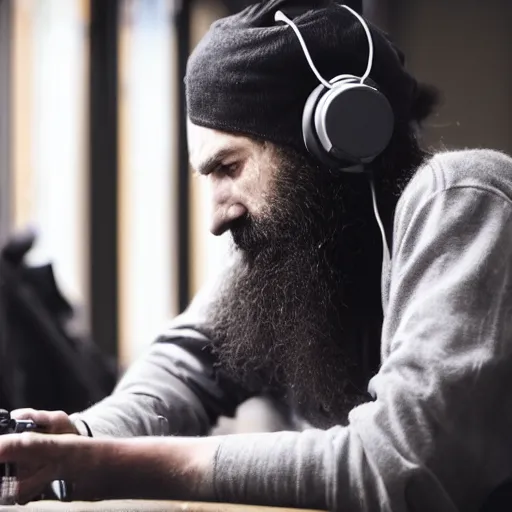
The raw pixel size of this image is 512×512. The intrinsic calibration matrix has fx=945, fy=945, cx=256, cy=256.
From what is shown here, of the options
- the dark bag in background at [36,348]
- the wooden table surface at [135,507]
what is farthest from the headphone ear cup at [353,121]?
the dark bag in background at [36,348]

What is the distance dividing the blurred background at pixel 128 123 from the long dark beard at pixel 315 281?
4.57ft

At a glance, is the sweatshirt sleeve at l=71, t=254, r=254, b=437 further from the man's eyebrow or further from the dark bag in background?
the dark bag in background

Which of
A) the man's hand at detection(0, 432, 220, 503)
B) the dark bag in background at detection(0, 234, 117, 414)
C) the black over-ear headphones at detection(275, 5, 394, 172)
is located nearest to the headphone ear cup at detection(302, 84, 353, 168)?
the black over-ear headphones at detection(275, 5, 394, 172)

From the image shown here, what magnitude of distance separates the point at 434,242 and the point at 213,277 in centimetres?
53

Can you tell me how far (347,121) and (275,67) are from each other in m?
0.14

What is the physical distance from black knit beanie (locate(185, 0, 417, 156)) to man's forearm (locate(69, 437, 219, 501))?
1.48ft

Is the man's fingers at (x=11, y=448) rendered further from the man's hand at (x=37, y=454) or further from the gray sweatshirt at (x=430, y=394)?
the gray sweatshirt at (x=430, y=394)

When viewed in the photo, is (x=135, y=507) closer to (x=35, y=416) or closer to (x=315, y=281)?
(x=35, y=416)

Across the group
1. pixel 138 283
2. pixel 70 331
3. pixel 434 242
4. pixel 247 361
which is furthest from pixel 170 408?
pixel 138 283

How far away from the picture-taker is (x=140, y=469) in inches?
36.8

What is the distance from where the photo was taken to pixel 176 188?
2701 millimetres

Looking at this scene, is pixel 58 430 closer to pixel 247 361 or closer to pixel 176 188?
pixel 247 361

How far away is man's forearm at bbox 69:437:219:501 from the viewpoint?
93 cm

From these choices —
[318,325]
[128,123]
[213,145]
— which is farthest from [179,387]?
[128,123]
